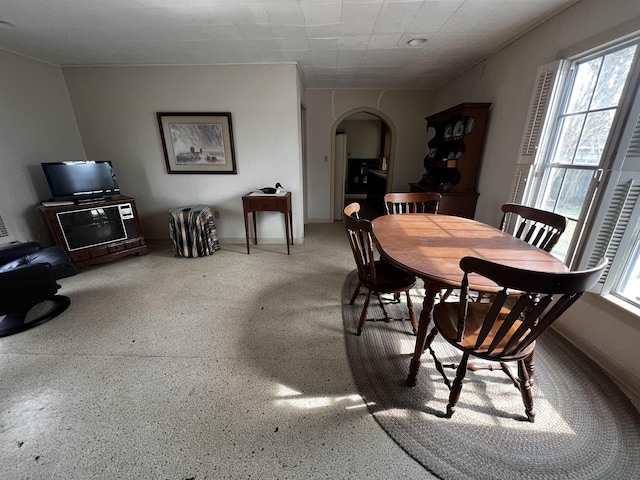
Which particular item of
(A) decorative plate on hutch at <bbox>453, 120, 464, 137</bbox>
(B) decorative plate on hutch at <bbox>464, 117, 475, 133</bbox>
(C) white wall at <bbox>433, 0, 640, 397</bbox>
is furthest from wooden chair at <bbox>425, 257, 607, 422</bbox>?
(A) decorative plate on hutch at <bbox>453, 120, 464, 137</bbox>

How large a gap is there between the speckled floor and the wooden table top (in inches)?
32.0

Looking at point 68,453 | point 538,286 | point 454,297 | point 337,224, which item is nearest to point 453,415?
point 538,286

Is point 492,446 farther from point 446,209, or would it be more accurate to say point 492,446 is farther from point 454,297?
point 446,209

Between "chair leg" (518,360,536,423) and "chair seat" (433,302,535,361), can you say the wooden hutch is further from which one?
"chair leg" (518,360,536,423)

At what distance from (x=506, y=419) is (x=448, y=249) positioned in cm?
91

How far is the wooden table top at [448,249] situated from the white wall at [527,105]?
76 cm

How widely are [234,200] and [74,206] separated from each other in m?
1.73

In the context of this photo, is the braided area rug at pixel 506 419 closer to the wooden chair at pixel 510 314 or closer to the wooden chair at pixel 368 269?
the wooden chair at pixel 510 314

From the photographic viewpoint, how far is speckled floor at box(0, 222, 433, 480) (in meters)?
1.11

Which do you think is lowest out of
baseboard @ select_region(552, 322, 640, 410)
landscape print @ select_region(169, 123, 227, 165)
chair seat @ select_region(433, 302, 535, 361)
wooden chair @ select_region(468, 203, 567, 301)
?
baseboard @ select_region(552, 322, 640, 410)

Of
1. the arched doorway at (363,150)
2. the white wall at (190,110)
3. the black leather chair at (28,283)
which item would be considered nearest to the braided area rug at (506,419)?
the black leather chair at (28,283)

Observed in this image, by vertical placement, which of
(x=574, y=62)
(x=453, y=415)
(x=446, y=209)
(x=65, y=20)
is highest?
(x=65, y=20)

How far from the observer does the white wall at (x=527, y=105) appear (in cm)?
150

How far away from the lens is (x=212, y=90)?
126 inches
